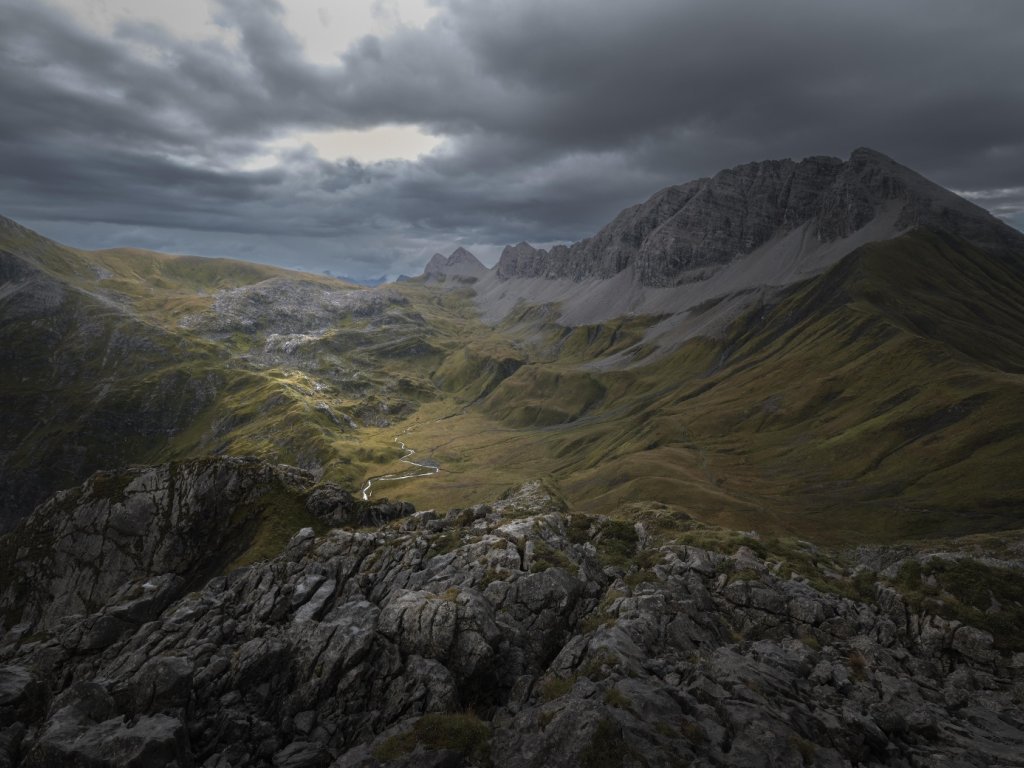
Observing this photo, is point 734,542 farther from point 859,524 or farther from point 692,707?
point 859,524

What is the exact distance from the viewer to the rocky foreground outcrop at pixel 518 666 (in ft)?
79.5

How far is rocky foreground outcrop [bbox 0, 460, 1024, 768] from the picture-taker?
24219 millimetres

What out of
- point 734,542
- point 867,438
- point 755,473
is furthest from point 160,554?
point 867,438

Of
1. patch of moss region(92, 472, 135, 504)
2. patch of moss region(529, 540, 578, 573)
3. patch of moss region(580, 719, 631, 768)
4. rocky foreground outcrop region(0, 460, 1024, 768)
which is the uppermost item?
patch of moss region(580, 719, 631, 768)

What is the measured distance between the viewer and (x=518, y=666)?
3259 centimetres

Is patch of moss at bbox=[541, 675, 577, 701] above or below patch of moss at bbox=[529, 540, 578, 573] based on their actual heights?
below

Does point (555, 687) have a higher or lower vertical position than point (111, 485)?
higher

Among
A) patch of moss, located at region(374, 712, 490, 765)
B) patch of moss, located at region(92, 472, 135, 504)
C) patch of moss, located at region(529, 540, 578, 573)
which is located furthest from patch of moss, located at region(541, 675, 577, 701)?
patch of moss, located at region(92, 472, 135, 504)

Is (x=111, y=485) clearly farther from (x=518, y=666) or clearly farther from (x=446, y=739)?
(x=446, y=739)

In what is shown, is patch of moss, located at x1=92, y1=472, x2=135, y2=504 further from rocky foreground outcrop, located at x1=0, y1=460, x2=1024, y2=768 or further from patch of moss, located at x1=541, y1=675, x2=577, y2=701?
patch of moss, located at x1=541, y1=675, x2=577, y2=701

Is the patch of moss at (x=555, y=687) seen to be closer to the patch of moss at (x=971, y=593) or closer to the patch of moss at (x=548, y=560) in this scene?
the patch of moss at (x=548, y=560)

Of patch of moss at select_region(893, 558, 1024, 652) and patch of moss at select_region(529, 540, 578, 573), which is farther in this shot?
patch of moss at select_region(529, 540, 578, 573)

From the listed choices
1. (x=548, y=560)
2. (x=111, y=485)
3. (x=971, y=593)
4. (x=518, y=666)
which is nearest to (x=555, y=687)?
(x=518, y=666)

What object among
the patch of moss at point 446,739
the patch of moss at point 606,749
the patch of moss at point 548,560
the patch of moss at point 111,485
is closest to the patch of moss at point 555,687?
the patch of moss at point 446,739
